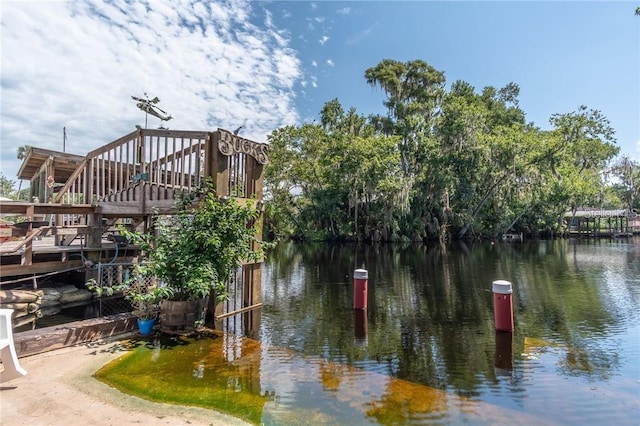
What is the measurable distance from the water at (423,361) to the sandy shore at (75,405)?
0.38 metres

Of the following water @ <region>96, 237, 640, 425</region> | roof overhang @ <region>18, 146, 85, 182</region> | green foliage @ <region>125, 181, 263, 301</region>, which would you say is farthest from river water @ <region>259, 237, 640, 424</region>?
roof overhang @ <region>18, 146, 85, 182</region>

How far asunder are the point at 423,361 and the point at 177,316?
4293mm

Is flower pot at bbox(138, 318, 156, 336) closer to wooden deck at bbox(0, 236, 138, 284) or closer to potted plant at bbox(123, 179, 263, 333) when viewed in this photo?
potted plant at bbox(123, 179, 263, 333)

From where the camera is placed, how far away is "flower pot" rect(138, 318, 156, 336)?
6250mm

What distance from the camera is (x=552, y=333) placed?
7.47 meters

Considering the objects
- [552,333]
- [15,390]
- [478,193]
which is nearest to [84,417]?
[15,390]

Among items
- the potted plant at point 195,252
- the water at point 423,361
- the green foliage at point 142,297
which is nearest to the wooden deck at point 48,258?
the green foliage at point 142,297

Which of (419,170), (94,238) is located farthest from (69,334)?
(419,170)

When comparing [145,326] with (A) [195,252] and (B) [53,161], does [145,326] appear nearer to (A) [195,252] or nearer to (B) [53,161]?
(A) [195,252]

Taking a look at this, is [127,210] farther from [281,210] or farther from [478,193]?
[478,193]

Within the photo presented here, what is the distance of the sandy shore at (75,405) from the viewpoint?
3457mm

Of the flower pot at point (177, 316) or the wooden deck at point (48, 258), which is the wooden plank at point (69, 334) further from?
the wooden deck at point (48, 258)

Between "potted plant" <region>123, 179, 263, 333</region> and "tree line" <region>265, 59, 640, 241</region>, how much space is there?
24.5 m

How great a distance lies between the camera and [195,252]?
21.2 feet
